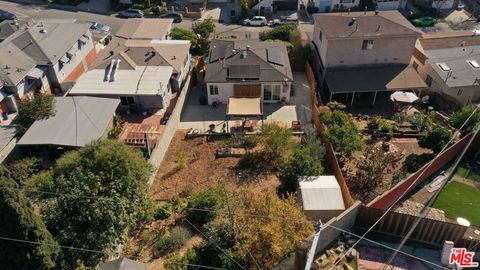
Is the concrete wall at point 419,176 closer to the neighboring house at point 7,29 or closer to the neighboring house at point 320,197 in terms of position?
the neighboring house at point 320,197

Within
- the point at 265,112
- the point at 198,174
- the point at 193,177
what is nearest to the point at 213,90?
the point at 265,112

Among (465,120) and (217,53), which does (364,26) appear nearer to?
(465,120)

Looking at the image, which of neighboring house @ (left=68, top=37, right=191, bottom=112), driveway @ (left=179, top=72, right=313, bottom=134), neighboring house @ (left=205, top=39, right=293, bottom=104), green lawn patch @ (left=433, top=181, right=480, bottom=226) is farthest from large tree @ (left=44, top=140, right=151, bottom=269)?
green lawn patch @ (left=433, top=181, right=480, bottom=226)

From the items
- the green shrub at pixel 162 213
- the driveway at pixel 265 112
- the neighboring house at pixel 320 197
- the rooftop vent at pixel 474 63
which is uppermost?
the rooftop vent at pixel 474 63

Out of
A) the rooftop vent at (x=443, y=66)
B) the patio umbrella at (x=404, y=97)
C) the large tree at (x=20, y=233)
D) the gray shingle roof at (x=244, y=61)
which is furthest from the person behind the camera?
the rooftop vent at (x=443, y=66)

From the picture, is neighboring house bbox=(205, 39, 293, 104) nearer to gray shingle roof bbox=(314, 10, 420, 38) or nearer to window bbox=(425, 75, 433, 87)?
gray shingle roof bbox=(314, 10, 420, 38)

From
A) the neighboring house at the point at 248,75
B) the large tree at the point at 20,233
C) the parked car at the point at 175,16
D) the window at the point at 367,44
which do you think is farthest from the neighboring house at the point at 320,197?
the parked car at the point at 175,16

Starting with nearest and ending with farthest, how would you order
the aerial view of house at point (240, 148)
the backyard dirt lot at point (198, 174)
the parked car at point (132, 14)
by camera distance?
the aerial view of house at point (240, 148)
the backyard dirt lot at point (198, 174)
the parked car at point (132, 14)
